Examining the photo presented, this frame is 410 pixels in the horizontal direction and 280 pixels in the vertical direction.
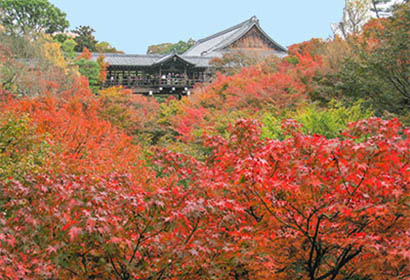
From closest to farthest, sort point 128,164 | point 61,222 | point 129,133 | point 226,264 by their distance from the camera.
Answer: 1. point 61,222
2. point 226,264
3. point 128,164
4. point 129,133

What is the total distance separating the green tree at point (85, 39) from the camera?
38094 mm

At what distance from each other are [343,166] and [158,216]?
1.73m

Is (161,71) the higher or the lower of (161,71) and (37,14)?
the lower

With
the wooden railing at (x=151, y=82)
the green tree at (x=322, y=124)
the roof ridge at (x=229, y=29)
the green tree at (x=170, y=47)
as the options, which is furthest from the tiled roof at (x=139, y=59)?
the green tree at (x=322, y=124)

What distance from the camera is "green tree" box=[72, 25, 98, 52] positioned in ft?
125

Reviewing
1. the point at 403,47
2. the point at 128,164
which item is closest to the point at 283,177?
the point at 128,164

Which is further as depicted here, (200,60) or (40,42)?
(200,60)

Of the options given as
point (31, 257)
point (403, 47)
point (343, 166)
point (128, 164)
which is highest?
point (403, 47)

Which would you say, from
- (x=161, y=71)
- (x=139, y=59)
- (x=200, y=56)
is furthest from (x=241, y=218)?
(x=200, y=56)

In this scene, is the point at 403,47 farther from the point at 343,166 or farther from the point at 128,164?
the point at 343,166

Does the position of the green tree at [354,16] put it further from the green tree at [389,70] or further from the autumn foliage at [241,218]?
the autumn foliage at [241,218]

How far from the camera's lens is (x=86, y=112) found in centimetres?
1714

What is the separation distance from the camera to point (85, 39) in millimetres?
38344

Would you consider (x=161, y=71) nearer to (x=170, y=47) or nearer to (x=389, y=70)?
(x=389, y=70)
